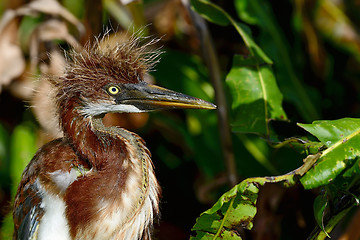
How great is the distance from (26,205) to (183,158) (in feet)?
4.91

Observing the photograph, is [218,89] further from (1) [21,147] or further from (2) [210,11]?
(1) [21,147]

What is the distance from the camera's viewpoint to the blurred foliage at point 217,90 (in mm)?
2260

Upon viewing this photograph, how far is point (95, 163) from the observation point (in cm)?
175

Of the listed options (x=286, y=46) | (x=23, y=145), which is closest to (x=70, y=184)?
Result: (x=23, y=145)

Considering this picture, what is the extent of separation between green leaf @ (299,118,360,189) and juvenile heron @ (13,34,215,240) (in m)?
0.37

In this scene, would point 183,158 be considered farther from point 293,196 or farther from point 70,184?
point 70,184

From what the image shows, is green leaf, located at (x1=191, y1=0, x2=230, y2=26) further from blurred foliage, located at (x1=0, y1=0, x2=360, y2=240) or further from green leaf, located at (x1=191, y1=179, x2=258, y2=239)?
green leaf, located at (x1=191, y1=179, x2=258, y2=239)

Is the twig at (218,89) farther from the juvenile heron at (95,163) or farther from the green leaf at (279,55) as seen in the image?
the juvenile heron at (95,163)

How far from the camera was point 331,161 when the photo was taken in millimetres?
1565

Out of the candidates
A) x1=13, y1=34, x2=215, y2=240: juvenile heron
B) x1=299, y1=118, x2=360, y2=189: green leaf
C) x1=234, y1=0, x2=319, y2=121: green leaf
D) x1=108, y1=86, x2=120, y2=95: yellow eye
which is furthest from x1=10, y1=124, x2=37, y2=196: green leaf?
x1=299, y1=118, x2=360, y2=189: green leaf

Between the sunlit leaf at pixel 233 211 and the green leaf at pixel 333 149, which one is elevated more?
the green leaf at pixel 333 149

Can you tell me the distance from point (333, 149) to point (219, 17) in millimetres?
858

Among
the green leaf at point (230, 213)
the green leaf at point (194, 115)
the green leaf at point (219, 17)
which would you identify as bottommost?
the green leaf at point (194, 115)

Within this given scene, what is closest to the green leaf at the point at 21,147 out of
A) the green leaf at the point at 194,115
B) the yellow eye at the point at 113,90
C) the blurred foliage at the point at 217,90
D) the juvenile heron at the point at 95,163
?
the blurred foliage at the point at 217,90
